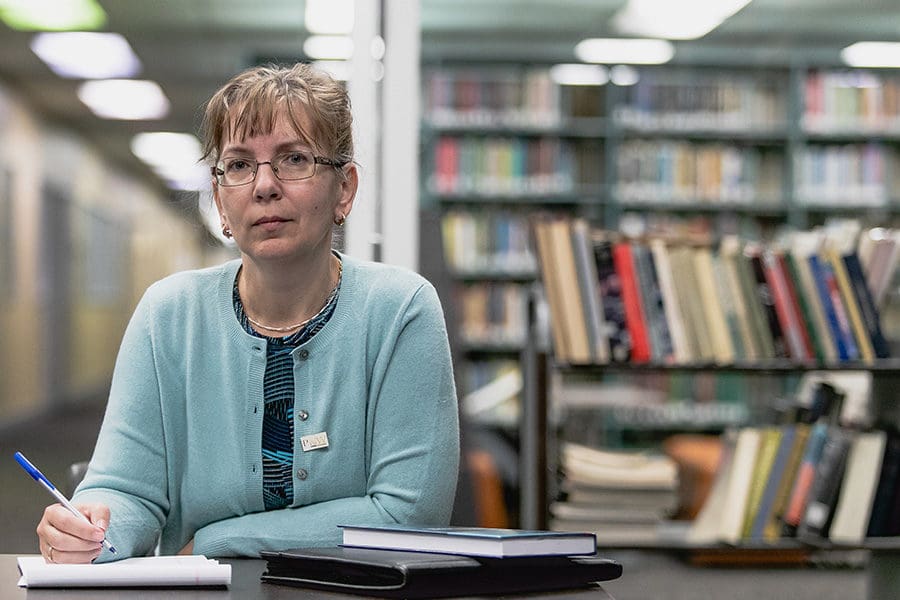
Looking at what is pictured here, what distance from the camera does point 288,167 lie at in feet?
4.87

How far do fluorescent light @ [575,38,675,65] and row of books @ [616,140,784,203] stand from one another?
2.61ft

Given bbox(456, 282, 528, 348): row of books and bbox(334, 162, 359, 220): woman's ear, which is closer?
bbox(334, 162, 359, 220): woman's ear

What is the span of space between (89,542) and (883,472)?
2.17m

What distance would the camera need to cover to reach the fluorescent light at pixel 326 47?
3.43 metres

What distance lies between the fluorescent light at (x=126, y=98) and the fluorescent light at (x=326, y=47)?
481 mm

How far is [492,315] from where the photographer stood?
19.8 ft

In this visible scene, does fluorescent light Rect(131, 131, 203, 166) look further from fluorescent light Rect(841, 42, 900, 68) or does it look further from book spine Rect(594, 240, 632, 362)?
fluorescent light Rect(841, 42, 900, 68)

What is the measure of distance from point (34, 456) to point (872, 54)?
198 inches

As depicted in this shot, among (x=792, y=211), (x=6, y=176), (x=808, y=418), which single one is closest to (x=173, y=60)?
(x=6, y=176)

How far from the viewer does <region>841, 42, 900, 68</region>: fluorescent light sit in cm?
635

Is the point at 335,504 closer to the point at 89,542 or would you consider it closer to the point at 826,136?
the point at 89,542

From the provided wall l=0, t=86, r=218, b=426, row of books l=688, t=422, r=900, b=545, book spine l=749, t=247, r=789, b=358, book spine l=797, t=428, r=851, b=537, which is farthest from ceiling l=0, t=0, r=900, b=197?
book spine l=797, t=428, r=851, b=537

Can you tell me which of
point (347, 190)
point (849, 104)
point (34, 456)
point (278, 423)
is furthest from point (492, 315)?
point (278, 423)

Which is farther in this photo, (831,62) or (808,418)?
(831,62)
